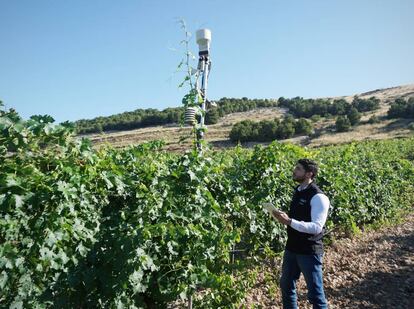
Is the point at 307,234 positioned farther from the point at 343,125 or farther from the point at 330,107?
the point at 330,107

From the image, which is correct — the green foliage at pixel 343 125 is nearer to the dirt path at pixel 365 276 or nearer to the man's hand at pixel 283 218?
the dirt path at pixel 365 276

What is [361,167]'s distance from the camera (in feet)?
33.8

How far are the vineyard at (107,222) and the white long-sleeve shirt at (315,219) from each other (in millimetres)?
693

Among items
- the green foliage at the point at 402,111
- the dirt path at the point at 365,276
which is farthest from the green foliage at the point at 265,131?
the dirt path at the point at 365,276

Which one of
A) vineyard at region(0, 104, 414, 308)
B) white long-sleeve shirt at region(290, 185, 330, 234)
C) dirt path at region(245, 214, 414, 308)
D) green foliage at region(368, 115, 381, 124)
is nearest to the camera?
vineyard at region(0, 104, 414, 308)

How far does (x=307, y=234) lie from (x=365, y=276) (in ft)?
10.4

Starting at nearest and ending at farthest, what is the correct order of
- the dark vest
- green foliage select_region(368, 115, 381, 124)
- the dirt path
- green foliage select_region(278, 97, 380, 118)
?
the dark vest < the dirt path < green foliage select_region(368, 115, 381, 124) < green foliage select_region(278, 97, 380, 118)

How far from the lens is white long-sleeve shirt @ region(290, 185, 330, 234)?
390cm

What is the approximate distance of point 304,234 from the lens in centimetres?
405

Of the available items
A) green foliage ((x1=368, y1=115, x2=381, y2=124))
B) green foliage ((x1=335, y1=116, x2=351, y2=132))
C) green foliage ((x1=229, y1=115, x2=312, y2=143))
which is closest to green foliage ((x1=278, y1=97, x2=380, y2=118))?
green foliage ((x1=368, y1=115, x2=381, y2=124))

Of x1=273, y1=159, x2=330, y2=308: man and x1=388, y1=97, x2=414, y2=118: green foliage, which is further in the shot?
x1=388, y1=97, x2=414, y2=118: green foliage

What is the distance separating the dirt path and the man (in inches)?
55.0

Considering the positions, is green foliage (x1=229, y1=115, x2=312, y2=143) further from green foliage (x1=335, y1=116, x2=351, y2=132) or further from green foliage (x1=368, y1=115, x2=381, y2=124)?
green foliage (x1=368, y1=115, x2=381, y2=124)

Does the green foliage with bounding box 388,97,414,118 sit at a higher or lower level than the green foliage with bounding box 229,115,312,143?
higher
